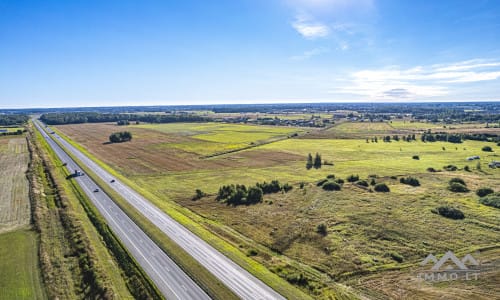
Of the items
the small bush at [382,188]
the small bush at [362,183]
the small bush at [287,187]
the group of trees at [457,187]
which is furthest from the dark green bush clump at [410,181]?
the small bush at [287,187]

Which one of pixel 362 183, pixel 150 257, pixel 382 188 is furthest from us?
pixel 362 183

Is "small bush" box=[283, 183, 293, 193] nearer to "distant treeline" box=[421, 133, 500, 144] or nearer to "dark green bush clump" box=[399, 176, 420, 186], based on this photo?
"dark green bush clump" box=[399, 176, 420, 186]

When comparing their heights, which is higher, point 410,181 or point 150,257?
point 410,181


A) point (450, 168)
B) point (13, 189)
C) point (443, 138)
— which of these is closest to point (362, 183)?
point (450, 168)

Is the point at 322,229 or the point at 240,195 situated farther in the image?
the point at 240,195

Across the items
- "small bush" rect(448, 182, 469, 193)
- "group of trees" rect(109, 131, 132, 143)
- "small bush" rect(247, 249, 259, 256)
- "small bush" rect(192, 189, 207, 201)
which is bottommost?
"small bush" rect(247, 249, 259, 256)

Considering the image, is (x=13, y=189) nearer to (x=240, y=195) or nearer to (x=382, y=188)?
(x=240, y=195)

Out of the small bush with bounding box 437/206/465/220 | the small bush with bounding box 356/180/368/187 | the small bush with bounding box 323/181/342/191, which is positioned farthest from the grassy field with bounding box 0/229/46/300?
the small bush with bounding box 356/180/368/187

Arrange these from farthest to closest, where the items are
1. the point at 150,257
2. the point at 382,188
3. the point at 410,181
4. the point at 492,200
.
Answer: the point at 410,181 < the point at 382,188 < the point at 492,200 < the point at 150,257
